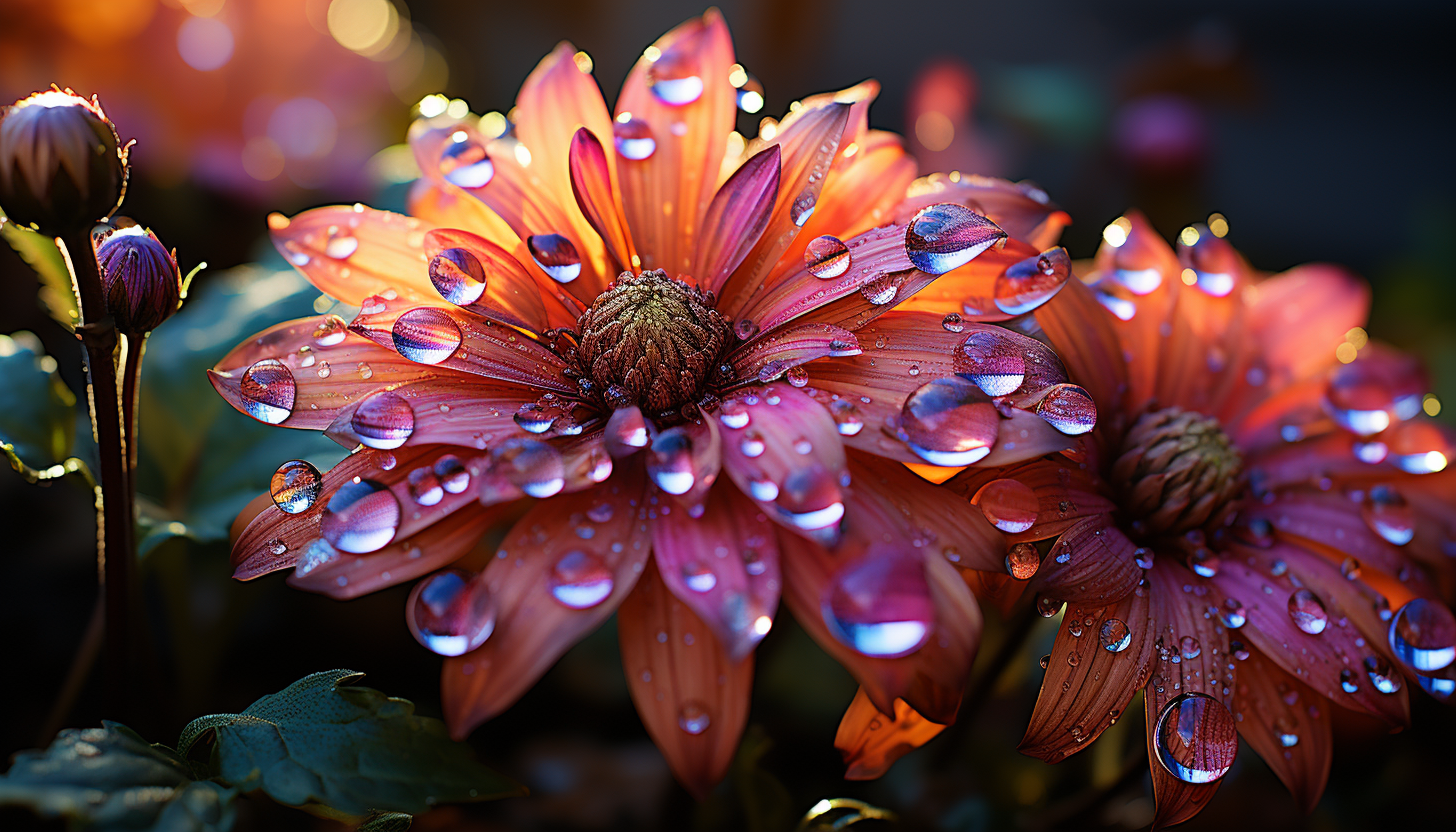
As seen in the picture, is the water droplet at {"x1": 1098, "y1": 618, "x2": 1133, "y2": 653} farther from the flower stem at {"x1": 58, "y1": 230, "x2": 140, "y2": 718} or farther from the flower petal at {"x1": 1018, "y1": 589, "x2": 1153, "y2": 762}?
the flower stem at {"x1": 58, "y1": 230, "x2": 140, "y2": 718}

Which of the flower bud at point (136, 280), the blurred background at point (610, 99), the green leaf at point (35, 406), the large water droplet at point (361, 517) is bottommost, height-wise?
the blurred background at point (610, 99)

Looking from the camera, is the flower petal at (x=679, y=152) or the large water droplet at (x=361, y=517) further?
the flower petal at (x=679, y=152)

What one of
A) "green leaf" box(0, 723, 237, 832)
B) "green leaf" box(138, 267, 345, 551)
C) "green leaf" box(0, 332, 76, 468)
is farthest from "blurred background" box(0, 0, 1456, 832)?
"green leaf" box(0, 723, 237, 832)

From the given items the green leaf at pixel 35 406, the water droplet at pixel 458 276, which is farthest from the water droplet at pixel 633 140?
the green leaf at pixel 35 406

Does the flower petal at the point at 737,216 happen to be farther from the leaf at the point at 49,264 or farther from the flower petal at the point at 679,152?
the leaf at the point at 49,264

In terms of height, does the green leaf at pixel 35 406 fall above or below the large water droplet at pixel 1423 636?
above

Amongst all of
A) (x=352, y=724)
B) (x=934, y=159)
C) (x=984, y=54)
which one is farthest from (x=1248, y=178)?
(x=352, y=724)

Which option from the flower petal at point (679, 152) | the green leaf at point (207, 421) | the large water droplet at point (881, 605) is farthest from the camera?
the green leaf at point (207, 421)
